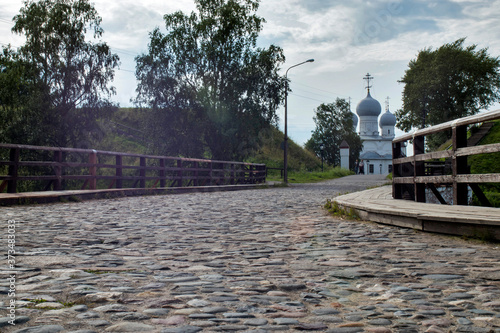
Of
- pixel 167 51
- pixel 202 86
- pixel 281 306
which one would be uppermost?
pixel 167 51

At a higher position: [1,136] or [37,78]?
[37,78]

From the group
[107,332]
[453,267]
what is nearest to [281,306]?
[107,332]

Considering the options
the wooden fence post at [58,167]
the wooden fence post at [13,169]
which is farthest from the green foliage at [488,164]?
the wooden fence post at [13,169]

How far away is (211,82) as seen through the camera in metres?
34.0

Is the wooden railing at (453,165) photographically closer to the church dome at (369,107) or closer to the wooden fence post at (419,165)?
the wooden fence post at (419,165)

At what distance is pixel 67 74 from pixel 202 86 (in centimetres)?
954

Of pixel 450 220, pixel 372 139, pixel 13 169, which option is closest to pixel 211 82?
pixel 13 169

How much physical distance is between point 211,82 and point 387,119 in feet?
270

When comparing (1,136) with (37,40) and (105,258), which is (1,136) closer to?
(37,40)

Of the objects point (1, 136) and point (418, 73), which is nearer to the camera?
point (1, 136)

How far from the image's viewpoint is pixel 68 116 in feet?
110

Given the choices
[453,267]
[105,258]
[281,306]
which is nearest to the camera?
[281,306]

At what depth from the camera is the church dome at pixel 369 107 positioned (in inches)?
4092

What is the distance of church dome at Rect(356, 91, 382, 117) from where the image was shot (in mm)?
103938
